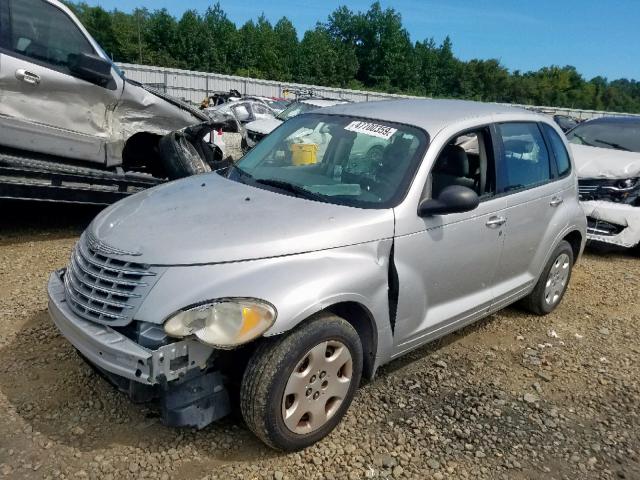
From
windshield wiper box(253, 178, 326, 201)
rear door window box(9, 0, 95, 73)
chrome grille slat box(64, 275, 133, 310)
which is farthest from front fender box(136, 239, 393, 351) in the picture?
rear door window box(9, 0, 95, 73)

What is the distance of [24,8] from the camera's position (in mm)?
5055

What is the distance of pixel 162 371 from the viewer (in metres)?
2.29

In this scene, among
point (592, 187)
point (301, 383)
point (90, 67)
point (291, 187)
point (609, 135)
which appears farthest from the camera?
point (609, 135)

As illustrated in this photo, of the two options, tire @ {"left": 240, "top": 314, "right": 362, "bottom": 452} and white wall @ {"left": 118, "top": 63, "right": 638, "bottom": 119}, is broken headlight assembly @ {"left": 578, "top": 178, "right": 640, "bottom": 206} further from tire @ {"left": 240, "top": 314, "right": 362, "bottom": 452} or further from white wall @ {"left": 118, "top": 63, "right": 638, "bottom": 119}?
white wall @ {"left": 118, "top": 63, "right": 638, "bottom": 119}

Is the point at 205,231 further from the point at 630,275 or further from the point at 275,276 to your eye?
the point at 630,275

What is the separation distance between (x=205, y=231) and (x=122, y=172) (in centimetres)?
354

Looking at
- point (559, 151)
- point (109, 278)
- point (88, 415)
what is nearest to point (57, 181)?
point (88, 415)

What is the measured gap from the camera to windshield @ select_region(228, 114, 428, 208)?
3.13 m

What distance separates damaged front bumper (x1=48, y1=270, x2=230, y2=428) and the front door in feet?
3.64

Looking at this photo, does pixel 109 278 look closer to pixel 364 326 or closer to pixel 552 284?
pixel 364 326

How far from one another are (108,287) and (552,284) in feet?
12.1

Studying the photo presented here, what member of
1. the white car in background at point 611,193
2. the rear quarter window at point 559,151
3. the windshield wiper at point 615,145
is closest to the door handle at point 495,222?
the rear quarter window at point 559,151

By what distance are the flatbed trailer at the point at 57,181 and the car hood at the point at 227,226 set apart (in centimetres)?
239

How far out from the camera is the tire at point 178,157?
556 centimetres
